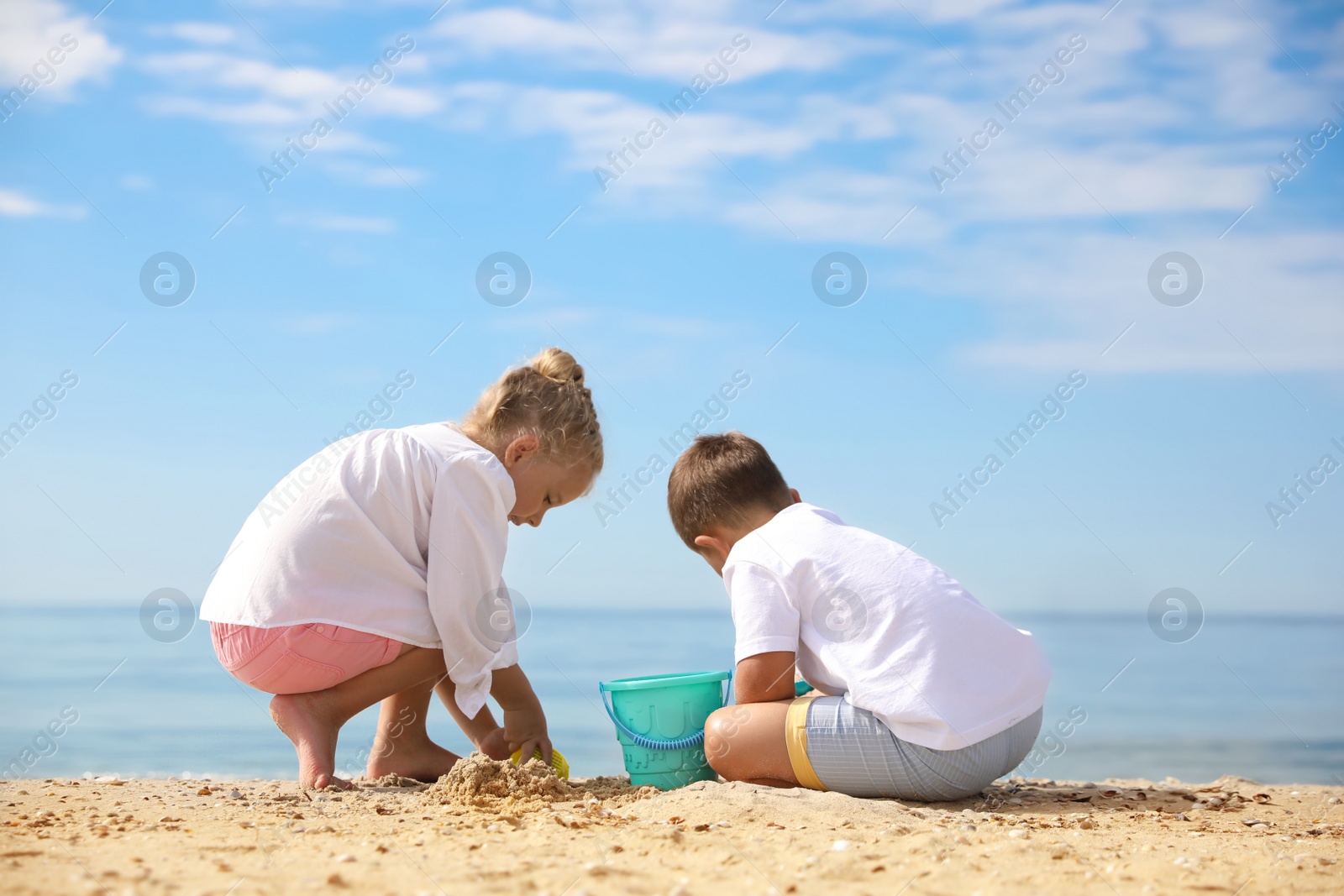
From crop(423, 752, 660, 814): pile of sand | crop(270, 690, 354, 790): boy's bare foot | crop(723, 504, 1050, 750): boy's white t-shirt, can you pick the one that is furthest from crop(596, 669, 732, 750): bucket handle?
crop(270, 690, 354, 790): boy's bare foot

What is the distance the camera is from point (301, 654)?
3.31 metres

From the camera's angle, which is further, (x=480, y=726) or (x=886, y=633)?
(x=480, y=726)

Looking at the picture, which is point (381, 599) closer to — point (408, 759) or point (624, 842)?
point (408, 759)

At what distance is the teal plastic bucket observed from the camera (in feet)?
11.1

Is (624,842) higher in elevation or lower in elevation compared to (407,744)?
higher

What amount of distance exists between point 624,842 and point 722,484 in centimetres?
148

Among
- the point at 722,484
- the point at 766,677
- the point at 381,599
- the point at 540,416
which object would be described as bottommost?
the point at 766,677

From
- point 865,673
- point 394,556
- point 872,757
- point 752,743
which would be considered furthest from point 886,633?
point 394,556

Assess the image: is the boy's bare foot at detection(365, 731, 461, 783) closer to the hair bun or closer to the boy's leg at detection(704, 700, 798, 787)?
the boy's leg at detection(704, 700, 798, 787)

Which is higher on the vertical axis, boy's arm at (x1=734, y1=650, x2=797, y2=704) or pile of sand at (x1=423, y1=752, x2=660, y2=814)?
boy's arm at (x1=734, y1=650, x2=797, y2=704)

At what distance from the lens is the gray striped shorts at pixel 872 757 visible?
3.04 metres

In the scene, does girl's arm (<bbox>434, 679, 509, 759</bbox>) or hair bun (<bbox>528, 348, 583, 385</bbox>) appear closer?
girl's arm (<bbox>434, 679, 509, 759</bbox>)

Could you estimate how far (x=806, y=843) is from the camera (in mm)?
2254

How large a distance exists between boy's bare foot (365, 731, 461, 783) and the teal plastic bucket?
64cm
